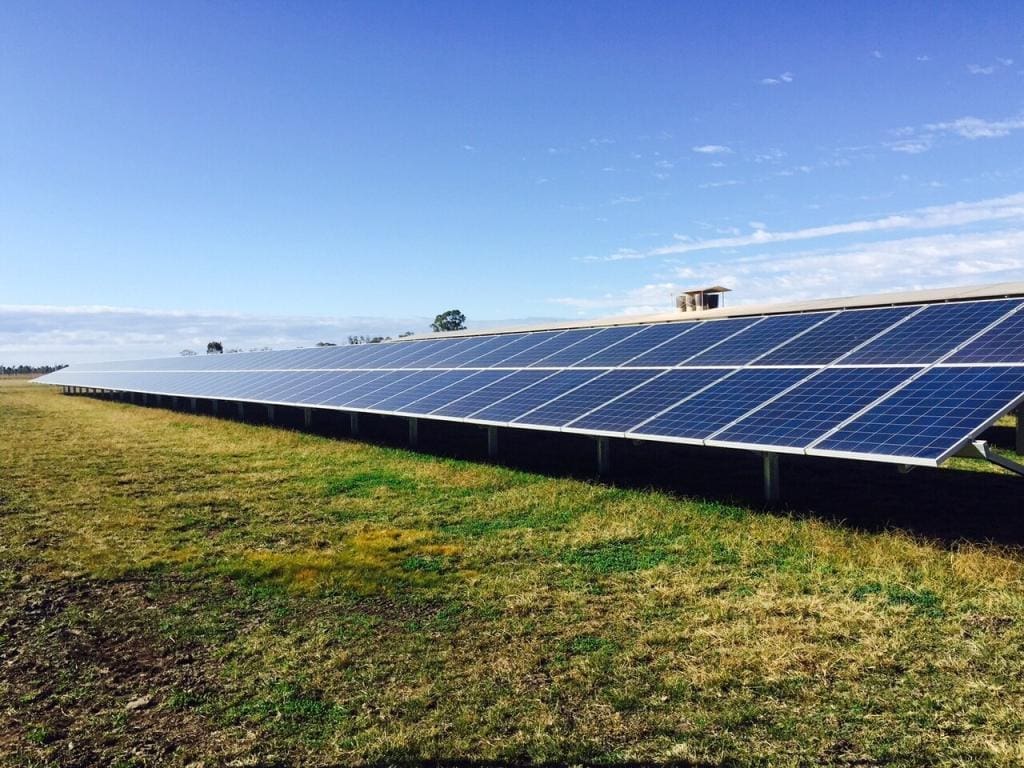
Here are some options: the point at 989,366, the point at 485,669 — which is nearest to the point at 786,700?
the point at 485,669

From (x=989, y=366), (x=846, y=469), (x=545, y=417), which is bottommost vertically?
(x=846, y=469)

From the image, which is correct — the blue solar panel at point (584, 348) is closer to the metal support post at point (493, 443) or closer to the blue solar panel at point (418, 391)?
the blue solar panel at point (418, 391)

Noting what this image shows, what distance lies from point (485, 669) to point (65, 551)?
10447 millimetres

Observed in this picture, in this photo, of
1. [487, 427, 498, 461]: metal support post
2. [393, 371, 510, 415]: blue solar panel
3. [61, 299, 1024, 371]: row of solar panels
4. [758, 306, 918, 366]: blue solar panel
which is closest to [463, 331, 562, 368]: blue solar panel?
[61, 299, 1024, 371]: row of solar panels

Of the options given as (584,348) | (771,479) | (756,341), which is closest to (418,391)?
(584,348)

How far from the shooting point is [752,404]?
1697 centimetres

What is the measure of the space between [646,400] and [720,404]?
2367 millimetres

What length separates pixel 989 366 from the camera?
1509 cm

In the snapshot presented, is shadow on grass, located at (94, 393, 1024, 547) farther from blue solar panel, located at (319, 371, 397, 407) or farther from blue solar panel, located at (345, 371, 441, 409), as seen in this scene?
blue solar panel, located at (319, 371, 397, 407)

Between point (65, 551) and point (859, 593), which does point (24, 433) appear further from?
point (859, 593)

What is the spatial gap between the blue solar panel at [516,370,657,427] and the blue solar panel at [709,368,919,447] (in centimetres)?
504

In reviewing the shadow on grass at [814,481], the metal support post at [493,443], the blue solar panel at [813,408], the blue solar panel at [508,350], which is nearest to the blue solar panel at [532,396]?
the metal support post at [493,443]

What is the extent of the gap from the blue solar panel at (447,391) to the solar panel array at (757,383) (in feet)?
0.33

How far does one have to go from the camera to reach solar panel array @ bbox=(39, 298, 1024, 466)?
45.8ft
